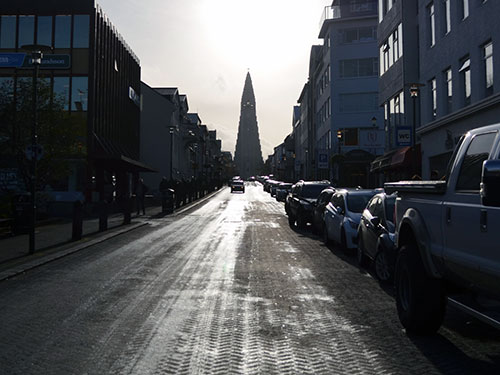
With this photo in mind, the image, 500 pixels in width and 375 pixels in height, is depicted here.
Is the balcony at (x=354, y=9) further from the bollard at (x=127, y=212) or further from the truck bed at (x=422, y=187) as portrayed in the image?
the truck bed at (x=422, y=187)

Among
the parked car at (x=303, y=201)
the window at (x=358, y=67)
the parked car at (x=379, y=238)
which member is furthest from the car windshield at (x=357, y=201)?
the window at (x=358, y=67)

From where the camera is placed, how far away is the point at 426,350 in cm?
538

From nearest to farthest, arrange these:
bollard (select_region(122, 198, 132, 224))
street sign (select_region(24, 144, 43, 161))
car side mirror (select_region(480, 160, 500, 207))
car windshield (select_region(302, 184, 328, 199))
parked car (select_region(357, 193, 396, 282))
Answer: car side mirror (select_region(480, 160, 500, 207)), parked car (select_region(357, 193, 396, 282)), street sign (select_region(24, 144, 43, 161)), car windshield (select_region(302, 184, 328, 199)), bollard (select_region(122, 198, 132, 224))

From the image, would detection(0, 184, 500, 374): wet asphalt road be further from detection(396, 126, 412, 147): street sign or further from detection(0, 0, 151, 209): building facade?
detection(0, 0, 151, 209): building facade

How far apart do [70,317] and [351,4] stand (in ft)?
180

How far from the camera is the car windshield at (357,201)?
1394cm

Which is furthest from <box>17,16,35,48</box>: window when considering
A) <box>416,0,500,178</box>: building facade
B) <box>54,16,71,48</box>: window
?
<box>416,0,500,178</box>: building facade

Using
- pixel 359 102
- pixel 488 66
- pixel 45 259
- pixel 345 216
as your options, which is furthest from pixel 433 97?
pixel 359 102

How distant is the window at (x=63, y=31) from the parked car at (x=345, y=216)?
2628cm

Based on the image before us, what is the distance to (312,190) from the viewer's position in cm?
2305

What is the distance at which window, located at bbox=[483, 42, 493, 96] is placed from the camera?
19.1 m

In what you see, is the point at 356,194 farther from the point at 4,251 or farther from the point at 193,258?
the point at 4,251

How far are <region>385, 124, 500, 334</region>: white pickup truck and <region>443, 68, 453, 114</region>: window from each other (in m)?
18.2

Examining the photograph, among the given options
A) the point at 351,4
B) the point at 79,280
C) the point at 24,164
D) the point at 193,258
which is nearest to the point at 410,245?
the point at 79,280
